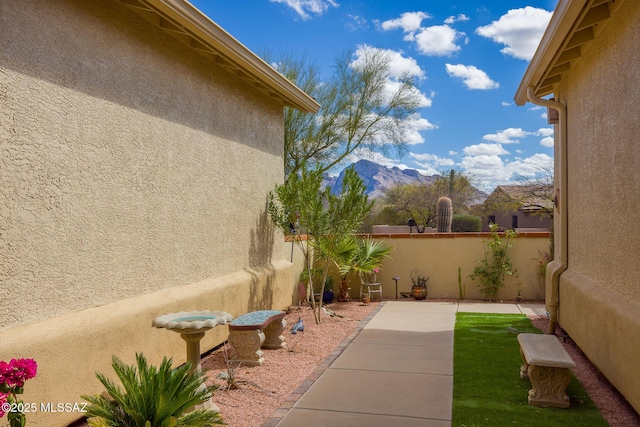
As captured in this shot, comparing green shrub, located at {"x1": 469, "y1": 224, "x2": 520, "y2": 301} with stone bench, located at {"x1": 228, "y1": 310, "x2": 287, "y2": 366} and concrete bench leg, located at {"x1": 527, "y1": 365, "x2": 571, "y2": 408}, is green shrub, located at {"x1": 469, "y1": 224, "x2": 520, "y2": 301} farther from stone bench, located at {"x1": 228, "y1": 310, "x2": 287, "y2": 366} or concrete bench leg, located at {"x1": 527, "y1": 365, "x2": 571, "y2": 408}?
concrete bench leg, located at {"x1": 527, "y1": 365, "x2": 571, "y2": 408}

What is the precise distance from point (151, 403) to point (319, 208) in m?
5.61

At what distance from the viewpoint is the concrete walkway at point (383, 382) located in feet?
16.0

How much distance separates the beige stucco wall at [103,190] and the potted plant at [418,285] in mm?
5600

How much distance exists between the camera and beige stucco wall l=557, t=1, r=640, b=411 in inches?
188

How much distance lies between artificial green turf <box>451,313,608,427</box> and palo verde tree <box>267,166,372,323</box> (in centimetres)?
259

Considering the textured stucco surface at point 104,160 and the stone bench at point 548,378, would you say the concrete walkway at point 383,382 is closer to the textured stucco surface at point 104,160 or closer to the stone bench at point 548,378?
the stone bench at point 548,378

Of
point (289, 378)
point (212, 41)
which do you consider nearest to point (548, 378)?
point (289, 378)

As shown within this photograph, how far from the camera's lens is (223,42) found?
6.80m

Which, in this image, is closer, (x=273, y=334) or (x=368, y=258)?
(x=273, y=334)

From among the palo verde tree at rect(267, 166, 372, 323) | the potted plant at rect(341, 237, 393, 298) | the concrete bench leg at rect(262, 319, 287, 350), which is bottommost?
the concrete bench leg at rect(262, 319, 287, 350)

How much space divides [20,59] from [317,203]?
543 centimetres

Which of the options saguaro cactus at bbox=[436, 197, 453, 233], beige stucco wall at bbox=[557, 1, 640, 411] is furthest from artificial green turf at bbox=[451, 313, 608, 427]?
saguaro cactus at bbox=[436, 197, 453, 233]

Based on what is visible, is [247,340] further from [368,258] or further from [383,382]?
[368,258]

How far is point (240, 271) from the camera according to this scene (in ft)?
27.7
